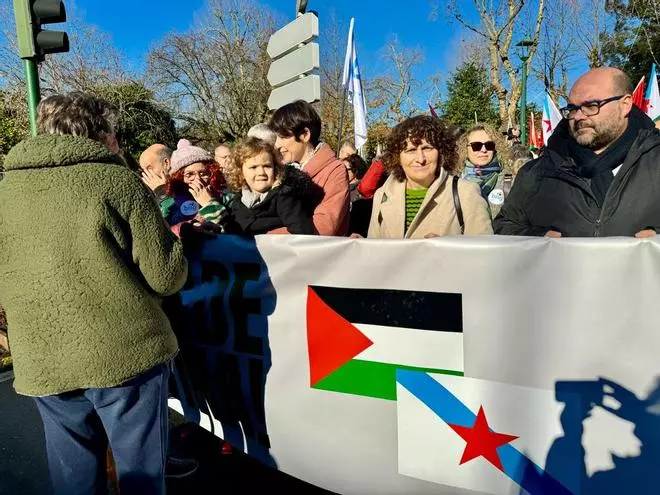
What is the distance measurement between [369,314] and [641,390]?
0.96 m

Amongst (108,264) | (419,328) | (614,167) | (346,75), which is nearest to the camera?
(108,264)

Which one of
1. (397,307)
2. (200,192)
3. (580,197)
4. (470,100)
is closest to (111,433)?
(397,307)

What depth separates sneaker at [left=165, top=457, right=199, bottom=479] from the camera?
2.86 meters

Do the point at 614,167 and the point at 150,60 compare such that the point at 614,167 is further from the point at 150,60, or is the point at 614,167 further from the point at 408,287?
the point at 150,60

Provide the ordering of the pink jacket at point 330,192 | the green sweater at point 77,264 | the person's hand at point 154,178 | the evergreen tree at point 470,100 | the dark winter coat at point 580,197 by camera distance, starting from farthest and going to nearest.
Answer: the evergreen tree at point 470,100, the person's hand at point 154,178, the pink jacket at point 330,192, the dark winter coat at point 580,197, the green sweater at point 77,264

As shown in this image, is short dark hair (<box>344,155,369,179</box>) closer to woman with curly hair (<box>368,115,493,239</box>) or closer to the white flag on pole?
the white flag on pole

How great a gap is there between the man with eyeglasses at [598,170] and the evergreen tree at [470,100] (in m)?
29.3

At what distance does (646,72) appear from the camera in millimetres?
23938

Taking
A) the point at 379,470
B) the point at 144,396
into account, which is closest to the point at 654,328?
the point at 379,470

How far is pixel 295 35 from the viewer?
5191mm

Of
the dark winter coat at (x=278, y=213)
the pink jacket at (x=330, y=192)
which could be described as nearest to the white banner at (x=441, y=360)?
the dark winter coat at (x=278, y=213)

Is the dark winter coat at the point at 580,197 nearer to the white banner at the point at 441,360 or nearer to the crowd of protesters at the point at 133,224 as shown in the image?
the crowd of protesters at the point at 133,224

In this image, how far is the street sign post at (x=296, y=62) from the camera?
16.0 feet

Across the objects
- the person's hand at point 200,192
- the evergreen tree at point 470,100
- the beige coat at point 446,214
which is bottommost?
the beige coat at point 446,214
